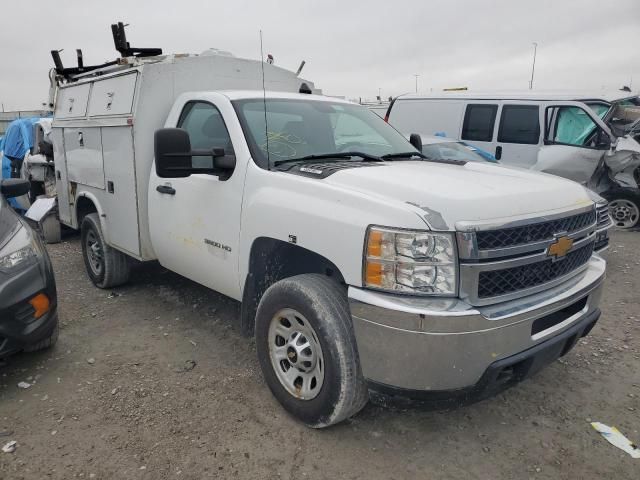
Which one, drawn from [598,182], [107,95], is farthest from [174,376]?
[598,182]

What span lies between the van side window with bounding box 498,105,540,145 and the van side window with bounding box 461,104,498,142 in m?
0.18

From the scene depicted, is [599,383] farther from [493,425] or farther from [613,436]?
[493,425]

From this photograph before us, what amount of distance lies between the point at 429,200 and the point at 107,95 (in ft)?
11.7

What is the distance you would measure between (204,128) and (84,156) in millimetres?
2075

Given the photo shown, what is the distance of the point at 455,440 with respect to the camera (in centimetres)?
280

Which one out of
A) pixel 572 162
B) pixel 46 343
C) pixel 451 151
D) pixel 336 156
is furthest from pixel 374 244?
pixel 572 162

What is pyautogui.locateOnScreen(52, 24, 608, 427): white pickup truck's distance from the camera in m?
2.29

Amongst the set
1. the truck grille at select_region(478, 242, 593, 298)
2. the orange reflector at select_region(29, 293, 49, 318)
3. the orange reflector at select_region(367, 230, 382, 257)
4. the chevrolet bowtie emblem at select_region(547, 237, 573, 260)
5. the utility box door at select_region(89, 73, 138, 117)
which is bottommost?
the orange reflector at select_region(29, 293, 49, 318)

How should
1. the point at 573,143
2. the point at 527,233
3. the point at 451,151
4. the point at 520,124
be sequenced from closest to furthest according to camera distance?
the point at 527,233 → the point at 451,151 → the point at 573,143 → the point at 520,124

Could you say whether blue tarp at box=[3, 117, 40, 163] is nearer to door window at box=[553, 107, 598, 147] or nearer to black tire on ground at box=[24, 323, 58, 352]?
black tire on ground at box=[24, 323, 58, 352]

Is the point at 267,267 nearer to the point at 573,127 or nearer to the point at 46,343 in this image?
the point at 46,343

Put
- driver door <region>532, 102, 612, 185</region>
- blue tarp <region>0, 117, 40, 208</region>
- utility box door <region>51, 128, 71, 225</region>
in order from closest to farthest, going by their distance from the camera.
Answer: utility box door <region>51, 128, 71, 225</region> < driver door <region>532, 102, 612, 185</region> < blue tarp <region>0, 117, 40, 208</region>

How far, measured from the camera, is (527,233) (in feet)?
8.11

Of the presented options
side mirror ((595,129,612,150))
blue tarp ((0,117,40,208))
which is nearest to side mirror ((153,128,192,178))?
side mirror ((595,129,612,150))
